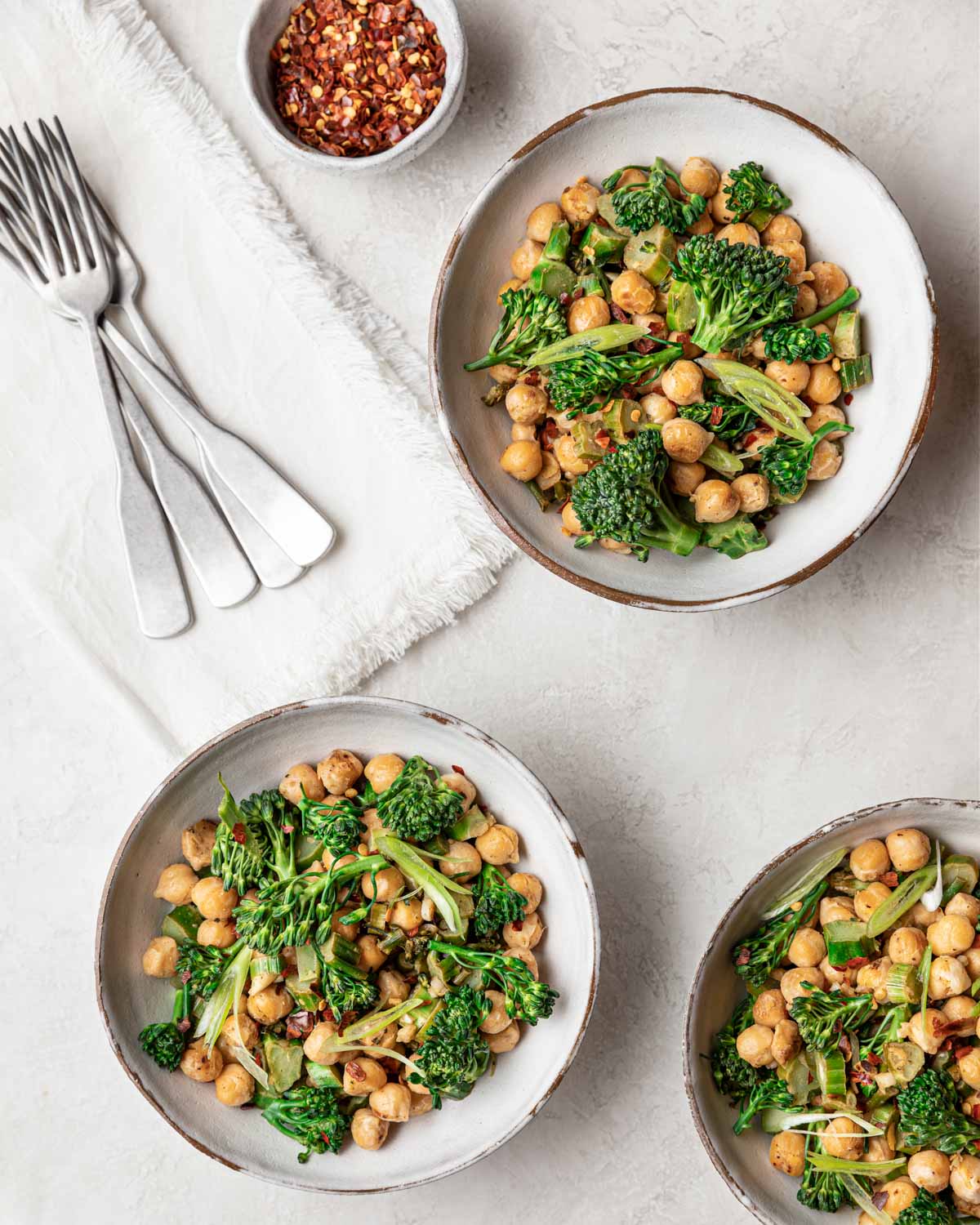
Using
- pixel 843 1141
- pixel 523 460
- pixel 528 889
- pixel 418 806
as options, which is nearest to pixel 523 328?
pixel 523 460

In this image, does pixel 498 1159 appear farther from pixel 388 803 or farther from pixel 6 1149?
pixel 6 1149

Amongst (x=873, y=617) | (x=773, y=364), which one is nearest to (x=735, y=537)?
(x=773, y=364)

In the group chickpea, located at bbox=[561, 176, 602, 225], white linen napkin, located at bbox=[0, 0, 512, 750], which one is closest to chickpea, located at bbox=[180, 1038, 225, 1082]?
white linen napkin, located at bbox=[0, 0, 512, 750]

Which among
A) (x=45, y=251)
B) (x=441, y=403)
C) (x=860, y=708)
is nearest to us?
(x=441, y=403)

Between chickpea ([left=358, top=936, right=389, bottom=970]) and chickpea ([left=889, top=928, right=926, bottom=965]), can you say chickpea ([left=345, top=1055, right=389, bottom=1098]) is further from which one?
chickpea ([left=889, top=928, right=926, bottom=965])

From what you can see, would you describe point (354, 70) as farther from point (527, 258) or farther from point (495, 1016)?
point (495, 1016)
